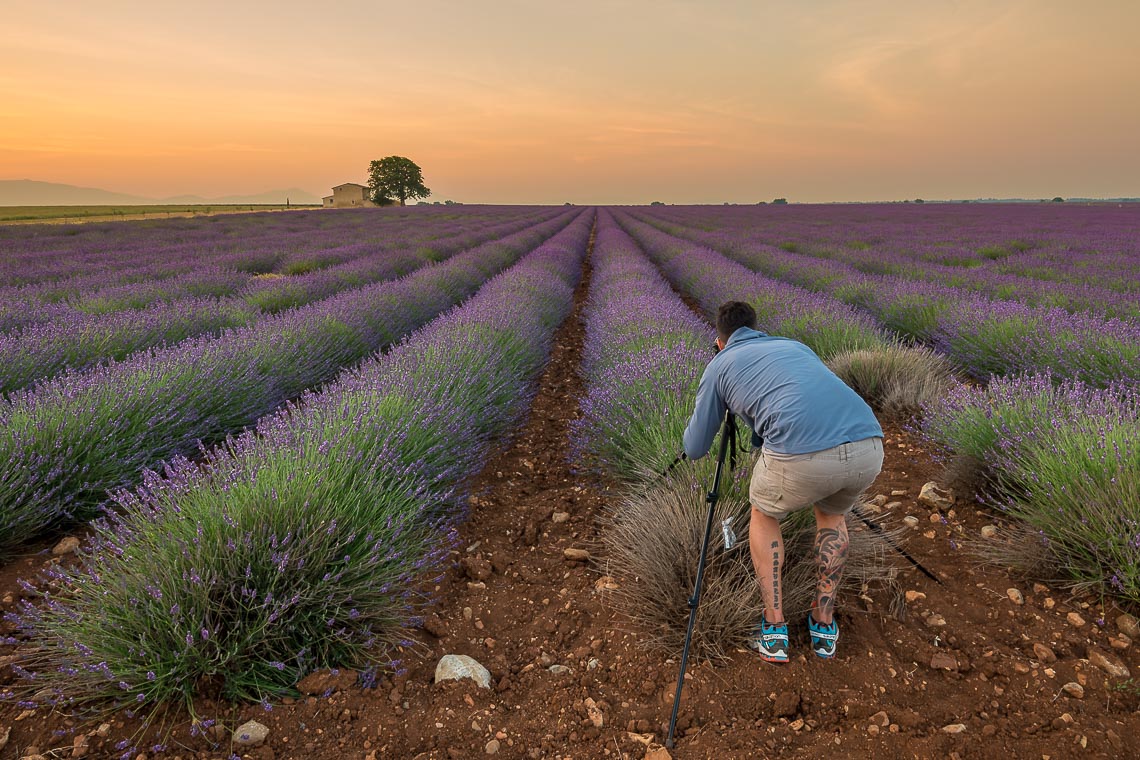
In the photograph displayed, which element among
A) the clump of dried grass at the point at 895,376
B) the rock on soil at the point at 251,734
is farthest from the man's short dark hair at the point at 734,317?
the clump of dried grass at the point at 895,376

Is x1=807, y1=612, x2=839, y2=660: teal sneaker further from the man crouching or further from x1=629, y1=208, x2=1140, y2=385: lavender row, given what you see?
x1=629, y1=208, x2=1140, y2=385: lavender row

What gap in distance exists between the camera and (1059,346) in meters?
4.55

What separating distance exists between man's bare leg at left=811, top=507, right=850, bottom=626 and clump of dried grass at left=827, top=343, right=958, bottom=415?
2.93 meters

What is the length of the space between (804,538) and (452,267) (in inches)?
350

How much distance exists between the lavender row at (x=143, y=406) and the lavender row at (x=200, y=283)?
7.32ft

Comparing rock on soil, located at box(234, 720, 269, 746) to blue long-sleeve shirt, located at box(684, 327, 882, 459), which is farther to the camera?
blue long-sleeve shirt, located at box(684, 327, 882, 459)

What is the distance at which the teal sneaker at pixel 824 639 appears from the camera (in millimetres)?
2053

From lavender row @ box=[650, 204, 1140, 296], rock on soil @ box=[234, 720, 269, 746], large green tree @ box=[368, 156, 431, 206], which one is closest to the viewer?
rock on soil @ box=[234, 720, 269, 746]

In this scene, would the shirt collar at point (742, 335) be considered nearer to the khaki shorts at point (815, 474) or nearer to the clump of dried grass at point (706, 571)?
the khaki shorts at point (815, 474)

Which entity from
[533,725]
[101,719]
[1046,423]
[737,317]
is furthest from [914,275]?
[101,719]

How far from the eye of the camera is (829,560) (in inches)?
80.7

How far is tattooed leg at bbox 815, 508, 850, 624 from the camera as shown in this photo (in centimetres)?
204

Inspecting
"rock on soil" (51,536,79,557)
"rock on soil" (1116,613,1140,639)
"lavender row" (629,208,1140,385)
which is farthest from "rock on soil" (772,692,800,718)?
"lavender row" (629,208,1140,385)

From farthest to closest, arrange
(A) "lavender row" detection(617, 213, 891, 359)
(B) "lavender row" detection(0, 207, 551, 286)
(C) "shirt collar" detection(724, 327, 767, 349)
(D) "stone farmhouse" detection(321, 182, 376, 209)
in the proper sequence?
(D) "stone farmhouse" detection(321, 182, 376, 209) < (B) "lavender row" detection(0, 207, 551, 286) < (A) "lavender row" detection(617, 213, 891, 359) < (C) "shirt collar" detection(724, 327, 767, 349)
